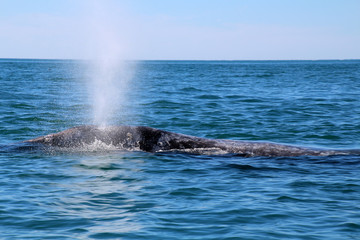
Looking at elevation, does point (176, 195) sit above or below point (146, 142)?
below

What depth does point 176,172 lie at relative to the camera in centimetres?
1131

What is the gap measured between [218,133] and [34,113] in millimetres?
9234

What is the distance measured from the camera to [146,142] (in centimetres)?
1316

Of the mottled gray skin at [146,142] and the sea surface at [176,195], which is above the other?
the mottled gray skin at [146,142]

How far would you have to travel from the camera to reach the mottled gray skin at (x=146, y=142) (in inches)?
516

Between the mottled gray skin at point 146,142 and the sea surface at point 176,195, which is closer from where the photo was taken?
the sea surface at point 176,195

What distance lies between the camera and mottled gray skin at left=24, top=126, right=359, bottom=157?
43.0ft

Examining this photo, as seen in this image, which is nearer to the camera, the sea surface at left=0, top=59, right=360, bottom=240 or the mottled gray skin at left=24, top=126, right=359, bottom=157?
the sea surface at left=0, top=59, right=360, bottom=240

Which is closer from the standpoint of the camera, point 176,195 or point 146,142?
point 176,195

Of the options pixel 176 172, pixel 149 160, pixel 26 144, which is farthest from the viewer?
pixel 26 144

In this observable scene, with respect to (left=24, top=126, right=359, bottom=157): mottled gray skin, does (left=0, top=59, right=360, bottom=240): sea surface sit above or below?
below

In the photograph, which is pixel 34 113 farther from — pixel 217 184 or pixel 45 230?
pixel 45 230

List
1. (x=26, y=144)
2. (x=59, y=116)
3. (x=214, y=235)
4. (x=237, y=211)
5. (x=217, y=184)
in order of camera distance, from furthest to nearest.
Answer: (x=59, y=116) → (x=26, y=144) → (x=217, y=184) → (x=237, y=211) → (x=214, y=235)

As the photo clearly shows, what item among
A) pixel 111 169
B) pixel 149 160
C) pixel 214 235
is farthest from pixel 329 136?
pixel 214 235
